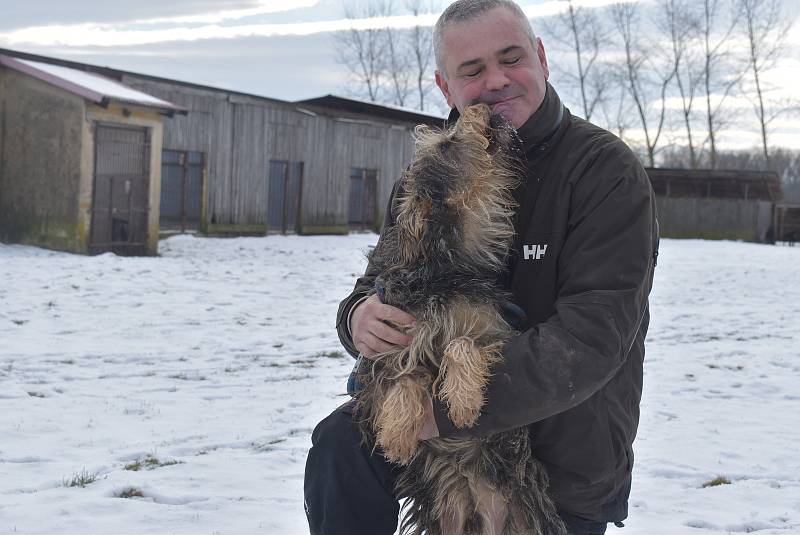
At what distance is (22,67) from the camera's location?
16.6 metres

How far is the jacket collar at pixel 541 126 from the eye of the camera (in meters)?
2.50

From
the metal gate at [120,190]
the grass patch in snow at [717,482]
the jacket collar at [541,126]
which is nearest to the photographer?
the jacket collar at [541,126]

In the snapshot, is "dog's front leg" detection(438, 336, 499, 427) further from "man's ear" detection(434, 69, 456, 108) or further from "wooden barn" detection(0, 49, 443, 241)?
"wooden barn" detection(0, 49, 443, 241)

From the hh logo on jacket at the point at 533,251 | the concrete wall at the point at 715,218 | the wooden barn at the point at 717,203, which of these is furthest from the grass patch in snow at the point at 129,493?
the wooden barn at the point at 717,203

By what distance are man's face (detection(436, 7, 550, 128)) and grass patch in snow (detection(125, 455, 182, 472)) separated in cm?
306

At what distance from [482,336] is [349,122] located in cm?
2402

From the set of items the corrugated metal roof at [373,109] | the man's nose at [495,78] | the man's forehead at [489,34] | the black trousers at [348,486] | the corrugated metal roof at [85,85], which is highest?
the corrugated metal roof at [373,109]

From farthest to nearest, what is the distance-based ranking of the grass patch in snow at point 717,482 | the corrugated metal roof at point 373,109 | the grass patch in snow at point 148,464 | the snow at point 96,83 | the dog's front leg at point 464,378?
the corrugated metal roof at point 373,109 → the snow at point 96,83 → the grass patch in snow at point 717,482 → the grass patch in snow at point 148,464 → the dog's front leg at point 464,378

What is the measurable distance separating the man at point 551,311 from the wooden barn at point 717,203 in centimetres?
3212

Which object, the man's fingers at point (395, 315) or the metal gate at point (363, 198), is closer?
the man's fingers at point (395, 315)

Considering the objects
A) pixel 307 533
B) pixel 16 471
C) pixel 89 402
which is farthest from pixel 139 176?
pixel 307 533

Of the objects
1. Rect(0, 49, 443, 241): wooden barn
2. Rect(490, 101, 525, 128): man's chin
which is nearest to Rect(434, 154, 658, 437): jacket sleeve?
Rect(490, 101, 525, 128): man's chin

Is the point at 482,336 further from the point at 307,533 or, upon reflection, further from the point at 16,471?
the point at 16,471

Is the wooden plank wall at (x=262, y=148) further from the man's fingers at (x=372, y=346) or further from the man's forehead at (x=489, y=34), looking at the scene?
the man's fingers at (x=372, y=346)
